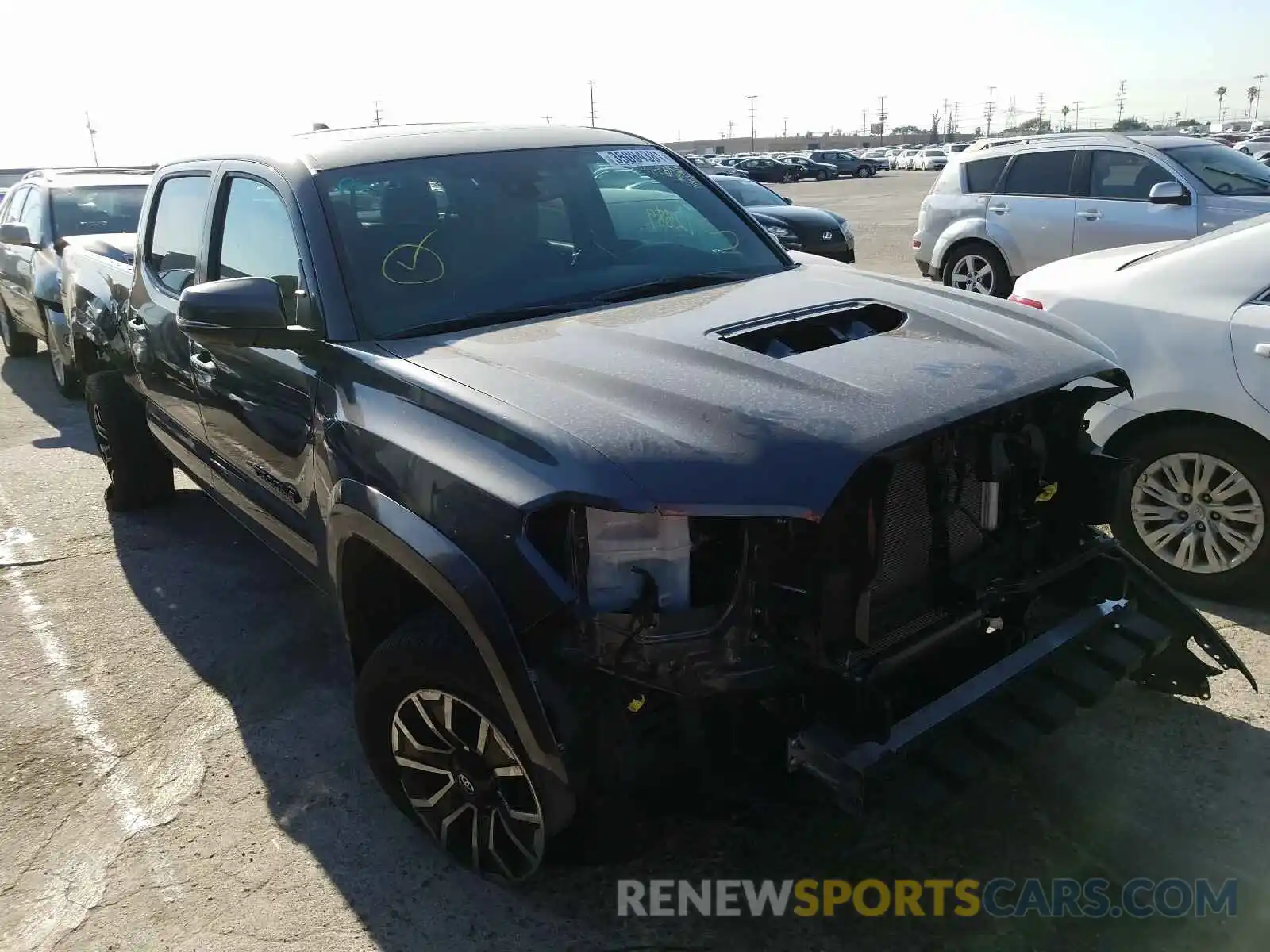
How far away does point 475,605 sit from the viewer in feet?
7.54

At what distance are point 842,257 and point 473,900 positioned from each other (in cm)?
1100

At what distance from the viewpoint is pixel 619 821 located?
7.66 feet

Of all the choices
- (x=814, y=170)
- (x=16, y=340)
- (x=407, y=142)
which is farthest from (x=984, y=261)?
(x=814, y=170)

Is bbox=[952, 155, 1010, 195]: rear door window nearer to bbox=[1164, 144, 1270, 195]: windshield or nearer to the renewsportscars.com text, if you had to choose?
bbox=[1164, 144, 1270, 195]: windshield

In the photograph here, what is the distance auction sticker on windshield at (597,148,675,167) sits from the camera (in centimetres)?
392

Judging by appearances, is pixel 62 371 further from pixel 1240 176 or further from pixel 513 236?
pixel 1240 176

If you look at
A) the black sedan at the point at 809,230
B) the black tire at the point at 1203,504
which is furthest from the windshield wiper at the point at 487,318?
the black sedan at the point at 809,230

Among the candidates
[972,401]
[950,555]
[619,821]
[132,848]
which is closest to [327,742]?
[132,848]

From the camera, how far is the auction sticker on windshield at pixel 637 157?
392 cm

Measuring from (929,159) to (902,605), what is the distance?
62.1m

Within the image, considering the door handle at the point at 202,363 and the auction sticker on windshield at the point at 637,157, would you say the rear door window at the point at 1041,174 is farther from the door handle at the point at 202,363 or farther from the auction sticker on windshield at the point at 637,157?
the door handle at the point at 202,363

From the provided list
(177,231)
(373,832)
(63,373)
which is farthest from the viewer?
(63,373)

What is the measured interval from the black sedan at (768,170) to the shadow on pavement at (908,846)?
46.6m

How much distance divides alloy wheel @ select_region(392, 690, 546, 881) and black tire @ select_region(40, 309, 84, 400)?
23.1 feet
